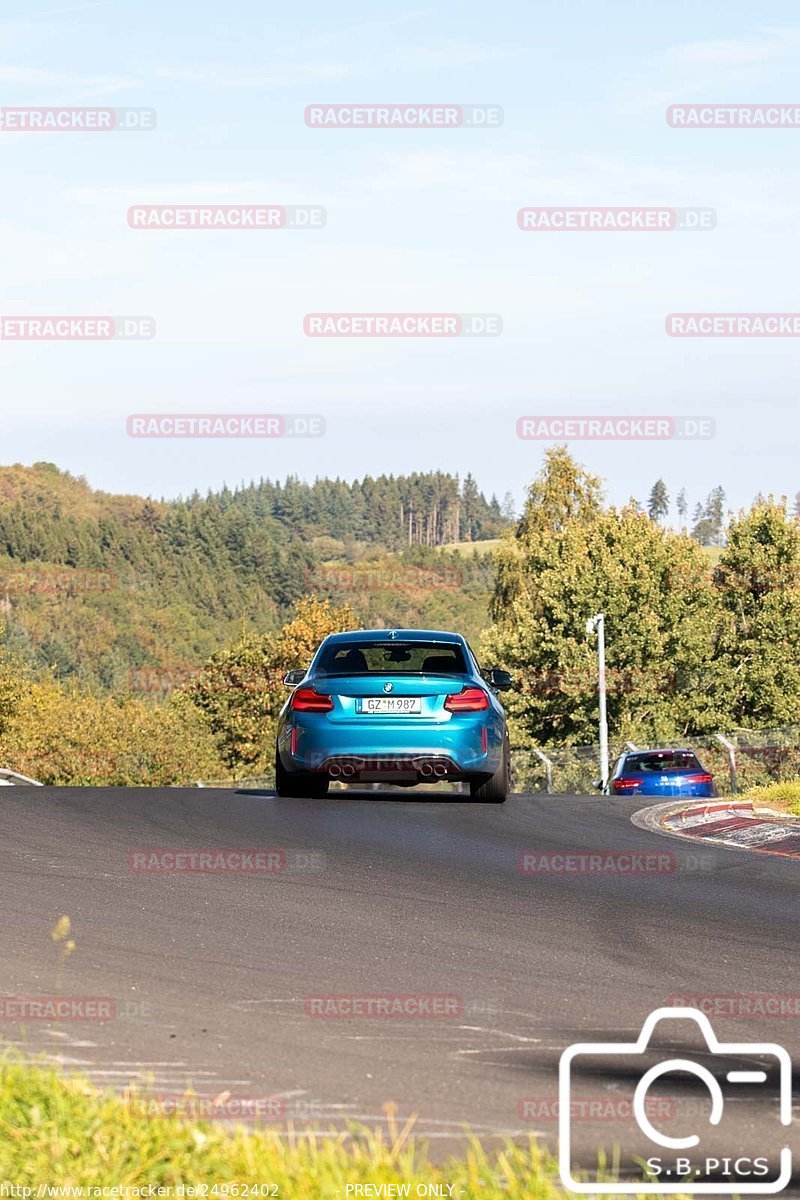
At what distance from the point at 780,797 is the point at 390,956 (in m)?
10.8

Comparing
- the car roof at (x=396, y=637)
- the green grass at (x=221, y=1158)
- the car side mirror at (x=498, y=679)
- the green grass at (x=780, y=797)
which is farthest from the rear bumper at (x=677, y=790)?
the green grass at (x=221, y=1158)

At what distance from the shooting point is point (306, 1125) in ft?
17.3

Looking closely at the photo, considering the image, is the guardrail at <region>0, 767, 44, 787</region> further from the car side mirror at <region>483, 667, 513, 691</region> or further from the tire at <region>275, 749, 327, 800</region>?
the car side mirror at <region>483, 667, 513, 691</region>

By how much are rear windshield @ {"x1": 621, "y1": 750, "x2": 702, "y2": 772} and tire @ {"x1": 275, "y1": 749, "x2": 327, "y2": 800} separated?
1363 cm

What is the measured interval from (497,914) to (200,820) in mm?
5967

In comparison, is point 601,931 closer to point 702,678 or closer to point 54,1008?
point 54,1008

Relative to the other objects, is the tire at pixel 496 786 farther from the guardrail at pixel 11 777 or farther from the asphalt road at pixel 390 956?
the guardrail at pixel 11 777

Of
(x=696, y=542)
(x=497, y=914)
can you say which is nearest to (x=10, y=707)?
(x=696, y=542)

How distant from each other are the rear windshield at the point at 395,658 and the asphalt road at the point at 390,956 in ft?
7.09

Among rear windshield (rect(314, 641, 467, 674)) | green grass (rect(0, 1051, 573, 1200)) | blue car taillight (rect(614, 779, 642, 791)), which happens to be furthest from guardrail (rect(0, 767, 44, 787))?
green grass (rect(0, 1051, 573, 1200))

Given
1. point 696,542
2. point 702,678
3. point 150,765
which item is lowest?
point 150,765

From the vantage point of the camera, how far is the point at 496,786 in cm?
1738

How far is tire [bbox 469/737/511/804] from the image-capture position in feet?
56.5

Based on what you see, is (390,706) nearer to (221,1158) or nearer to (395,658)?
(395,658)
